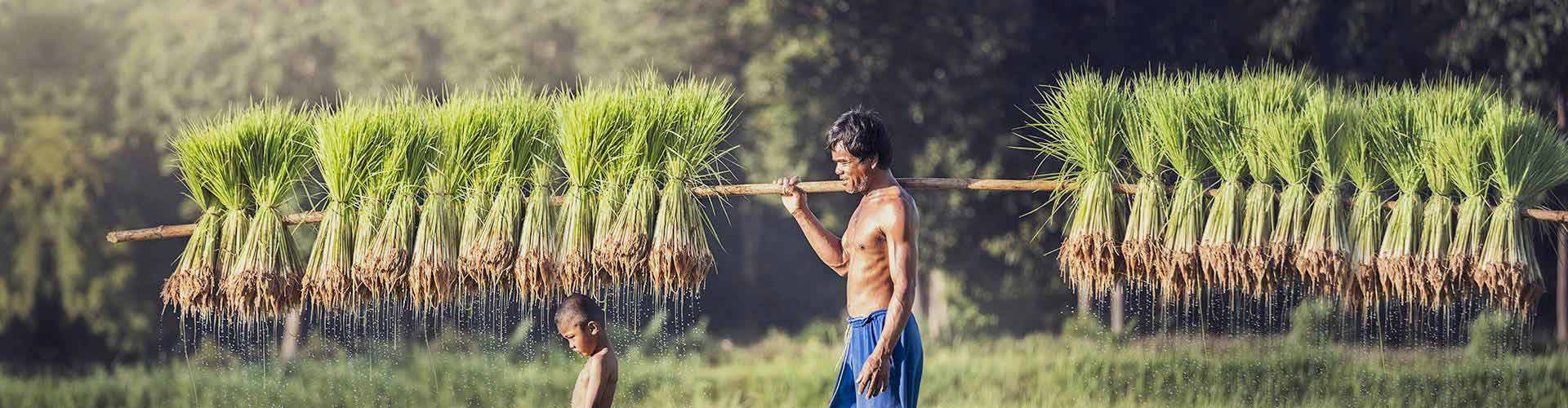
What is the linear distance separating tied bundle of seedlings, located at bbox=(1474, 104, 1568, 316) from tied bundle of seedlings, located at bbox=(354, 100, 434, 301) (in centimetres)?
470

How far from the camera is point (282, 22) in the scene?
64.4ft

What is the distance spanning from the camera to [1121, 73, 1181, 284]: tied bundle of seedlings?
661 cm

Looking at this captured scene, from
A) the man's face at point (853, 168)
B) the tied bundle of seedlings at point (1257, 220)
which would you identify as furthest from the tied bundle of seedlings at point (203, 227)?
the tied bundle of seedlings at point (1257, 220)

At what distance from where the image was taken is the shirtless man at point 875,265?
5.36 m

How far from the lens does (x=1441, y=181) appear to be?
669 cm

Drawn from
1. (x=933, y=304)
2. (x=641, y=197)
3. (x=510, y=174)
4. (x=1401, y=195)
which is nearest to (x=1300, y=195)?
(x=1401, y=195)

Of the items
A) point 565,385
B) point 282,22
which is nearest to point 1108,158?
point 565,385

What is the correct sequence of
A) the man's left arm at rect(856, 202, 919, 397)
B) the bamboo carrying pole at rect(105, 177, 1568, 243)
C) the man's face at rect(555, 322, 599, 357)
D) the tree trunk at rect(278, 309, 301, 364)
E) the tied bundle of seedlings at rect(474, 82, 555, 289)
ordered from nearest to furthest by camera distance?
the man's left arm at rect(856, 202, 919, 397) → the man's face at rect(555, 322, 599, 357) → the bamboo carrying pole at rect(105, 177, 1568, 243) → the tied bundle of seedlings at rect(474, 82, 555, 289) → the tree trunk at rect(278, 309, 301, 364)

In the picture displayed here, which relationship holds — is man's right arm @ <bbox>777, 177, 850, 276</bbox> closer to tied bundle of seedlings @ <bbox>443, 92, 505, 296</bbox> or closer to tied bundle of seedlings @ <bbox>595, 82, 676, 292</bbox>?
tied bundle of seedlings @ <bbox>595, 82, 676, 292</bbox>

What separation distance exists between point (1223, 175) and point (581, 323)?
9.48ft

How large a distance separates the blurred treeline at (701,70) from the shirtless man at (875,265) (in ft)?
34.1

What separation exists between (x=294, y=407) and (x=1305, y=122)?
1007 cm

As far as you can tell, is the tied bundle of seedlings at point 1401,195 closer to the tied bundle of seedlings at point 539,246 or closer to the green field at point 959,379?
the tied bundle of seedlings at point 539,246

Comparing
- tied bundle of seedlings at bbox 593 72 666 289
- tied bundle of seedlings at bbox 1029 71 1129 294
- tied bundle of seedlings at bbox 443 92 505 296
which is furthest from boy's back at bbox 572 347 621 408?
tied bundle of seedlings at bbox 1029 71 1129 294
